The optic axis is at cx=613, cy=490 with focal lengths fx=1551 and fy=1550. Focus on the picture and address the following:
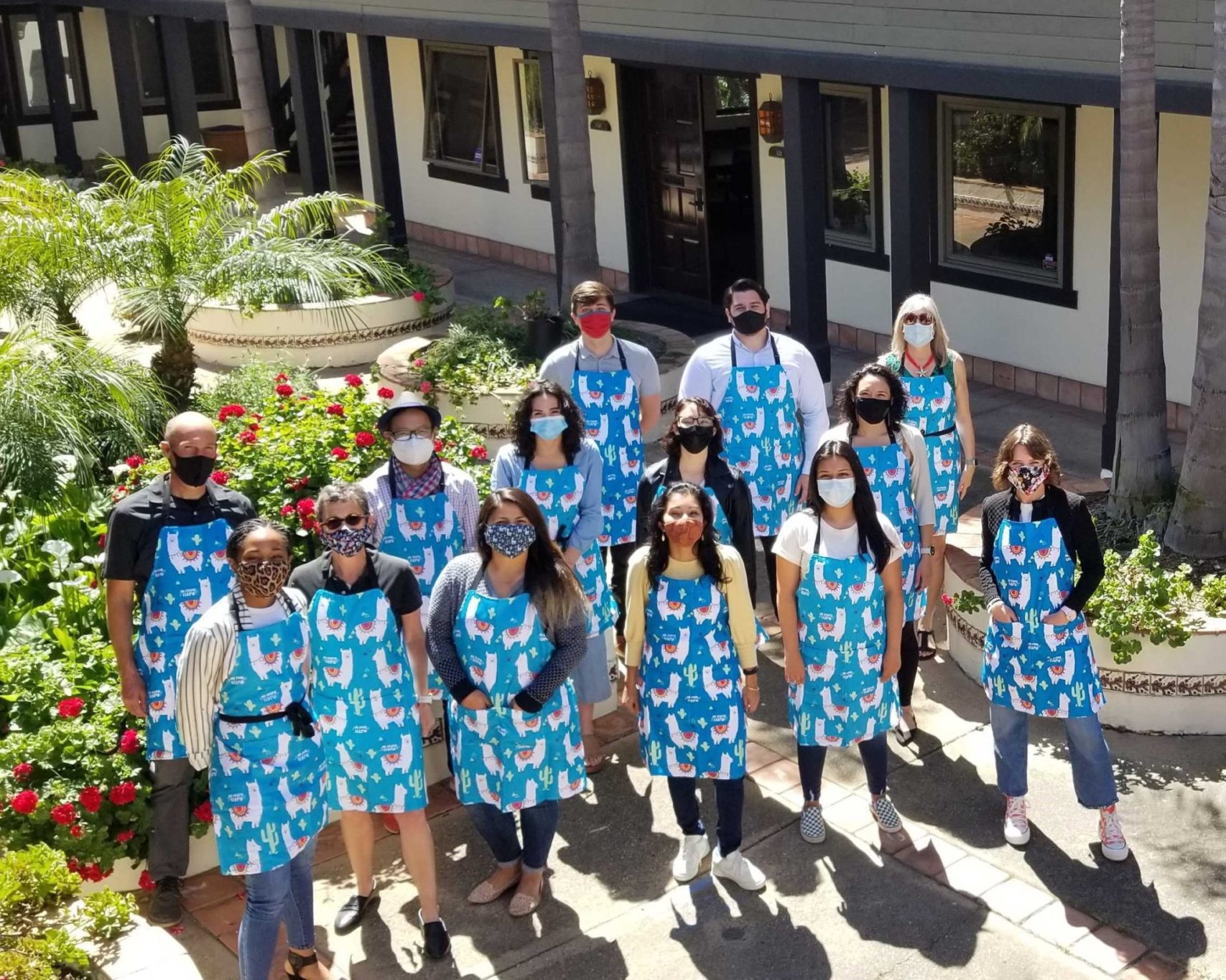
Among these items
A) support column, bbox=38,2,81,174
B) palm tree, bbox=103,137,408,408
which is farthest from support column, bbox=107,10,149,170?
palm tree, bbox=103,137,408,408

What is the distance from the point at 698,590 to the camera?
5.29 metres

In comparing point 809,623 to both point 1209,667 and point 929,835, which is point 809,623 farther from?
point 1209,667

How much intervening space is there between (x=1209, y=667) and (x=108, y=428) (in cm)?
608

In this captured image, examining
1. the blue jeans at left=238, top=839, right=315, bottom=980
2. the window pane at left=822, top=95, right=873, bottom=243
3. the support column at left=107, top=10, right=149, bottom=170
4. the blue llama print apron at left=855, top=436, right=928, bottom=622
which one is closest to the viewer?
the blue jeans at left=238, top=839, right=315, bottom=980

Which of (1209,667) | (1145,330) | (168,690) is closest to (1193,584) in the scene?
(1209,667)

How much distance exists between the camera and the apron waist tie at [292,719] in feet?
15.7

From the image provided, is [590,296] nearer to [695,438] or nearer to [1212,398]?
[695,438]

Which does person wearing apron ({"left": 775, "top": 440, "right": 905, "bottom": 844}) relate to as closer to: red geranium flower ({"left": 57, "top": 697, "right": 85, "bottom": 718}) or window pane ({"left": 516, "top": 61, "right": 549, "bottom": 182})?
red geranium flower ({"left": 57, "top": 697, "right": 85, "bottom": 718})

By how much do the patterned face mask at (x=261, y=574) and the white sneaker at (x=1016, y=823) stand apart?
9.33 ft

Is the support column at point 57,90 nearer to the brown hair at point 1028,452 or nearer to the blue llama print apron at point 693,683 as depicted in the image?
the blue llama print apron at point 693,683

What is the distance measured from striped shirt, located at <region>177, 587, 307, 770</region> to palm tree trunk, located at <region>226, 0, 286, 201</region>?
37.4 feet

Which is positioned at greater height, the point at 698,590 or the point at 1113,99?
the point at 1113,99

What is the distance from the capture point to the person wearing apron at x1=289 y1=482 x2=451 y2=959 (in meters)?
5.03

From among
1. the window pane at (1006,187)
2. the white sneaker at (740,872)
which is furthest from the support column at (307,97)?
the white sneaker at (740,872)
